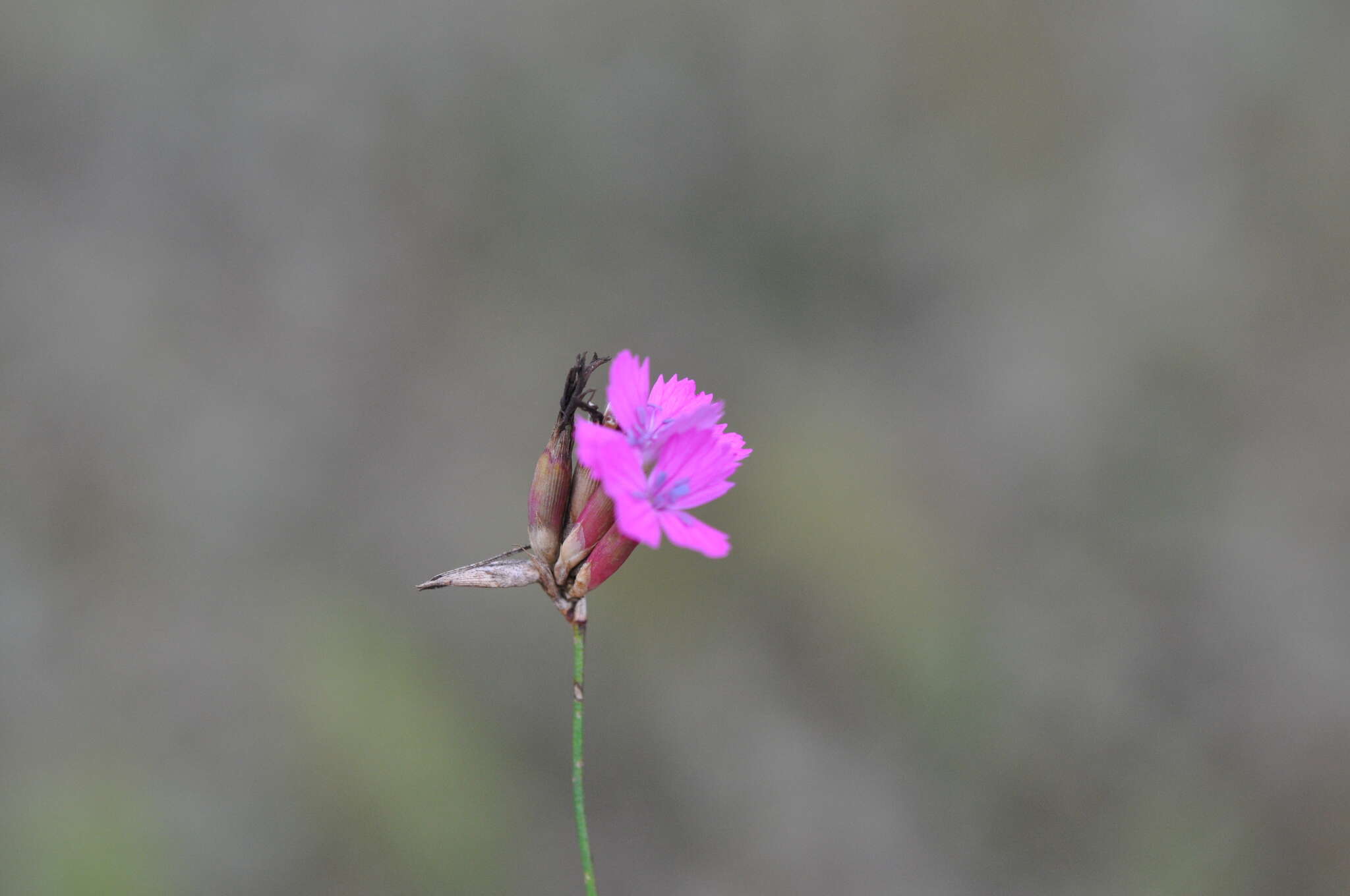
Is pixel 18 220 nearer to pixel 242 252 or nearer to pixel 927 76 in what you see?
pixel 242 252

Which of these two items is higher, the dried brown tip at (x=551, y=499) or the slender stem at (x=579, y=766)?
the dried brown tip at (x=551, y=499)

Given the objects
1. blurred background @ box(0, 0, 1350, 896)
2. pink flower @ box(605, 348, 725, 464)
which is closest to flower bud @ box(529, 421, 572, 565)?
pink flower @ box(605, 348, 725, 464)

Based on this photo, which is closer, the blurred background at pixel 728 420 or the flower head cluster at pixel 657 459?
the flower head cluster at pixel 657 459

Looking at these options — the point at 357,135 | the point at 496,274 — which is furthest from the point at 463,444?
the point at 357,135

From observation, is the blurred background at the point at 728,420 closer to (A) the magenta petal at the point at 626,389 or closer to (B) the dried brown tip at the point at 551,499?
(B) the dried brown tip at the point at 551,499

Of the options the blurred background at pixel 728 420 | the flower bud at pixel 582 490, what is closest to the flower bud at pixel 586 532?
the flower bud at pixel 582 490
